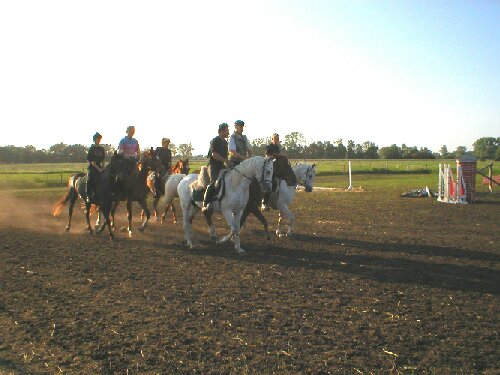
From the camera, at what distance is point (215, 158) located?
11.2 m

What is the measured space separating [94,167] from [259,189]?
5.06 m

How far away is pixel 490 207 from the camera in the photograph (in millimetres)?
21266

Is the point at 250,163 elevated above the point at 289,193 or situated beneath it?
elevated above

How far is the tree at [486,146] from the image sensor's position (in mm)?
Result: 113375

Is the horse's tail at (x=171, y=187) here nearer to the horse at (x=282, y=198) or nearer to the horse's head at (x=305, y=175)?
the horse at (x=282, y=198)

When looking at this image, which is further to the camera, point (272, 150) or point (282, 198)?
point (282, 198)

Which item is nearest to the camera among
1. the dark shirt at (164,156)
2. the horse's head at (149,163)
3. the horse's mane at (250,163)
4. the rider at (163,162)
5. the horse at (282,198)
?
the horse's mane at (250,163)

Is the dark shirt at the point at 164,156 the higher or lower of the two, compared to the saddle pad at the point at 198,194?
higher

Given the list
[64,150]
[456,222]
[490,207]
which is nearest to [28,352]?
[456,222]

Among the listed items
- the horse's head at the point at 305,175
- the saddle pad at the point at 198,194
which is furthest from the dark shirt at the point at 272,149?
the saddle pad at the point at 198,194

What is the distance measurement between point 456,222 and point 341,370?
43.6ft

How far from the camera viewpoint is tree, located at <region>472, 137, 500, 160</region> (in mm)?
113375

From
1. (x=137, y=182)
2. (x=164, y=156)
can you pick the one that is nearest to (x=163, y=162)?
(x=164, y=156)

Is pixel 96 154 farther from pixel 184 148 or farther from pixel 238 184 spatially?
pixel 184 148
